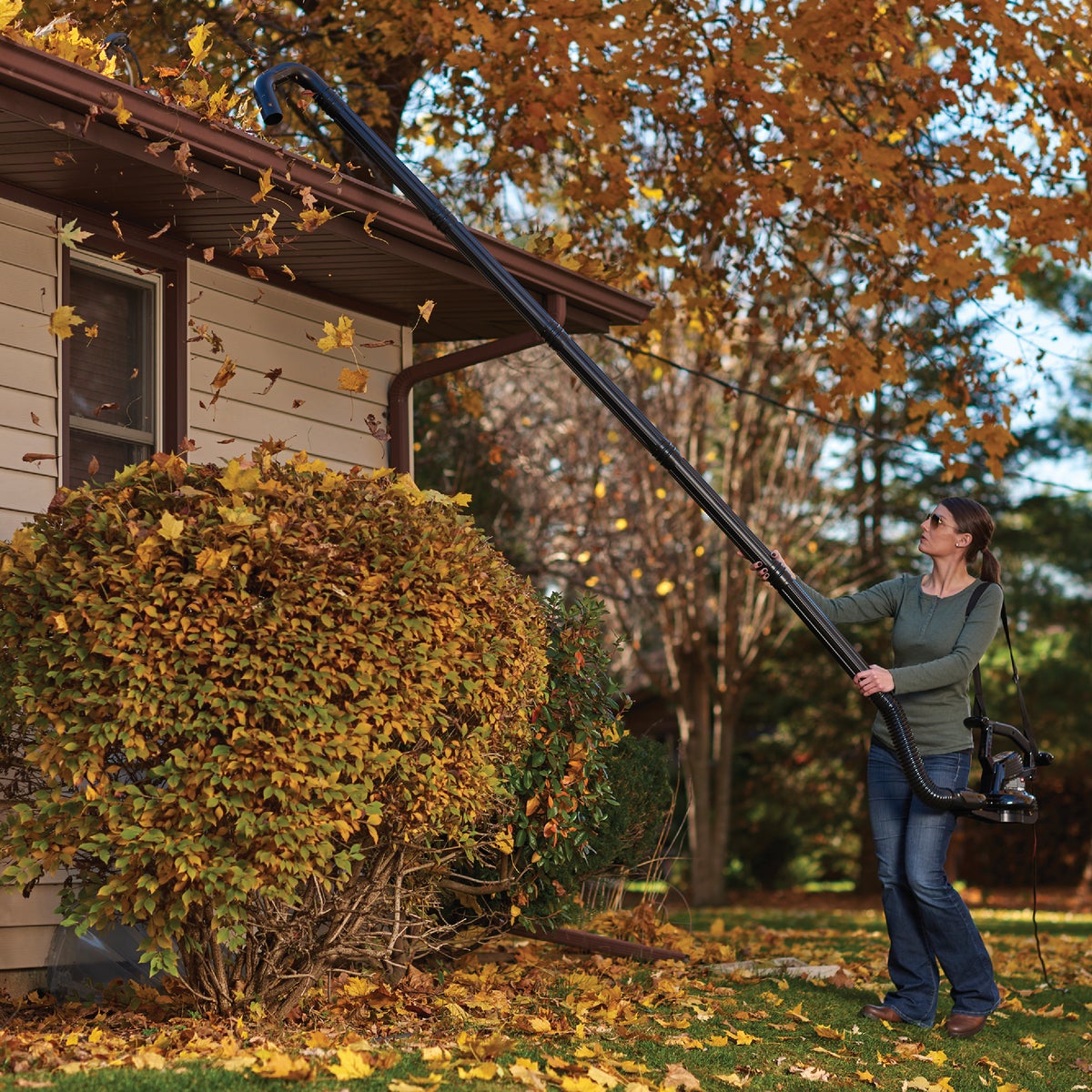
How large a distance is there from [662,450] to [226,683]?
2.04 meters

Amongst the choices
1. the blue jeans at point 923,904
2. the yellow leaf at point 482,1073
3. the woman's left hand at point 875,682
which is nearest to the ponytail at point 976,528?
the woman's left hand at point 875,682

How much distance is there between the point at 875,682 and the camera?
18.0ft

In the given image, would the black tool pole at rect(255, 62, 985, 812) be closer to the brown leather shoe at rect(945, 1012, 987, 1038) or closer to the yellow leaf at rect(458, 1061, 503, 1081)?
the brown leather shoe at rect(945, 1012, 987, 1038)

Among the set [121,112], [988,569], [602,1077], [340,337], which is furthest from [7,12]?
[988,569]

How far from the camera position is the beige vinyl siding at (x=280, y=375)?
639 cm

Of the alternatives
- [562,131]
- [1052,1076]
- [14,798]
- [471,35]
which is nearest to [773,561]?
[1052,1076]

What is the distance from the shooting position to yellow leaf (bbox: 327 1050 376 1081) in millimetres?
3932

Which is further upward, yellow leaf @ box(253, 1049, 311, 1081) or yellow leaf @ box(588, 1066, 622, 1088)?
yellow leaf @ box(253, 1049, 311, 1081)

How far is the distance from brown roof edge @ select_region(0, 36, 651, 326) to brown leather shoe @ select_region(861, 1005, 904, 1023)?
3.68 meters

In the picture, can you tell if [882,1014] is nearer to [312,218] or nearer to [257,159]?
[312,218]

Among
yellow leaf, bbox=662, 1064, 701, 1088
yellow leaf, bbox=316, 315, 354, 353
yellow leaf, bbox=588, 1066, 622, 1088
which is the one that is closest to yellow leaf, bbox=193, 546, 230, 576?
yellow leaf, bbox=316, 315, 354, 353

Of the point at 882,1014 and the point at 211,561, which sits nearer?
the point at 211,561

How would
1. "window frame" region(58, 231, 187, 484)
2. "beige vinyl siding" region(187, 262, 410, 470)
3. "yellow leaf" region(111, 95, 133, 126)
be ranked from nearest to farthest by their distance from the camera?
"yellow leaf" region(111, 95, 133, 126)
"window frame" region(58, 231, 187, 484)
"beige vinyl siding" region(187, 262, 410, 470)

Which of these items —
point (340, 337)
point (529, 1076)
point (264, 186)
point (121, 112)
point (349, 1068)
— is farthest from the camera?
point (340, 337)
